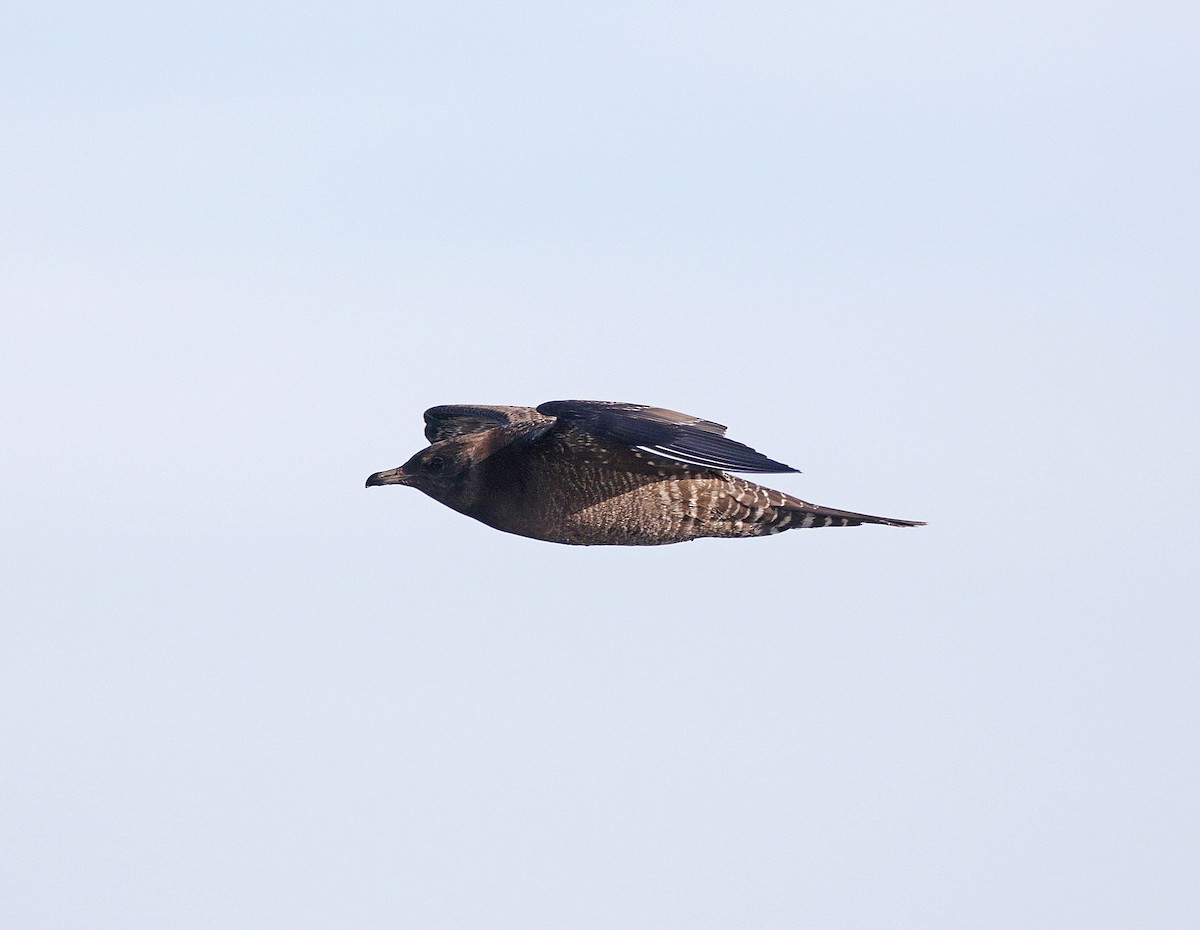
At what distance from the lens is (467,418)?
15.1 metres

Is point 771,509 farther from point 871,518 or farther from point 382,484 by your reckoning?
point 382,484

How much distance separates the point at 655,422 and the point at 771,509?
1647 mm

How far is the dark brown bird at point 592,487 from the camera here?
12516mm

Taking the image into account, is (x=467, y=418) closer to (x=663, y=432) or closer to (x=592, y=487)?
(x=592, y=487)

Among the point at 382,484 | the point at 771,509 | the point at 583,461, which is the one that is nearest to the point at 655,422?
the point at 583,461

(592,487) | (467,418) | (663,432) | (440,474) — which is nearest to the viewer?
(663,432)

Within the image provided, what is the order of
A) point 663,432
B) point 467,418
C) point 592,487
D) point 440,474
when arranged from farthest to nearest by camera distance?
1. point 467,418
2. point 440,474
3. point 592,487
4. point 663,432

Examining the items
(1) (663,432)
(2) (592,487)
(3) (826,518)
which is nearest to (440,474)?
(2) (592,487)

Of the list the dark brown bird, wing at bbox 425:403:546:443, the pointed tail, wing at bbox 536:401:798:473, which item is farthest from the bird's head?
the pointed tail

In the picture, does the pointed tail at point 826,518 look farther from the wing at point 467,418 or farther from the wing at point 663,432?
the wing at point 467,418

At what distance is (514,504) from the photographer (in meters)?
12.9

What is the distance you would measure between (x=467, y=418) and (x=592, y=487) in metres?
2.56

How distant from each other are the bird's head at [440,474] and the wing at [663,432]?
1.03 m

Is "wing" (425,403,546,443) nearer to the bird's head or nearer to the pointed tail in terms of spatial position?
the bird's head
